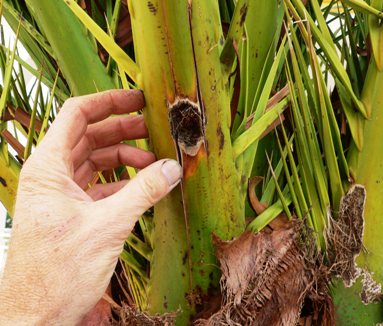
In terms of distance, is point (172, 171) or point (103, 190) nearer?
point (172, 171)

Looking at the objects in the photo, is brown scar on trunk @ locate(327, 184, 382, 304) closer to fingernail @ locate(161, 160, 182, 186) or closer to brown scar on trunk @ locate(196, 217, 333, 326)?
brown scar on trunk @ locate(196, 217, 333, 326)

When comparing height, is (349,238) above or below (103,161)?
below

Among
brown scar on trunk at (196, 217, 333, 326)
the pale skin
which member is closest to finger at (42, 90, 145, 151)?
the pale skin

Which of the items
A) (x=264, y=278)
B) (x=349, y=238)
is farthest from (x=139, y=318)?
(x=349, y=238)

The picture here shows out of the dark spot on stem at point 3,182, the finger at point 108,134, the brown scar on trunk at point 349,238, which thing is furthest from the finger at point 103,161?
the brown scar on trunk at point 349,238

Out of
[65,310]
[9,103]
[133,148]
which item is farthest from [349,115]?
[9,103]

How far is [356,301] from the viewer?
624 mm

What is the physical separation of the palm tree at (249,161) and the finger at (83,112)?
0.04 meters

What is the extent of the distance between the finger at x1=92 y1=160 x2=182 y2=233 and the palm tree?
0.03 meters

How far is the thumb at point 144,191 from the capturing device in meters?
0.52

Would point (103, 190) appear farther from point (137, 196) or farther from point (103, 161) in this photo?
point (137, 196)

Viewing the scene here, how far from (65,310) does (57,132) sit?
19 cm

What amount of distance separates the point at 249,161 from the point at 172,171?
0.11 meters

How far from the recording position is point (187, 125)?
0.53 m
